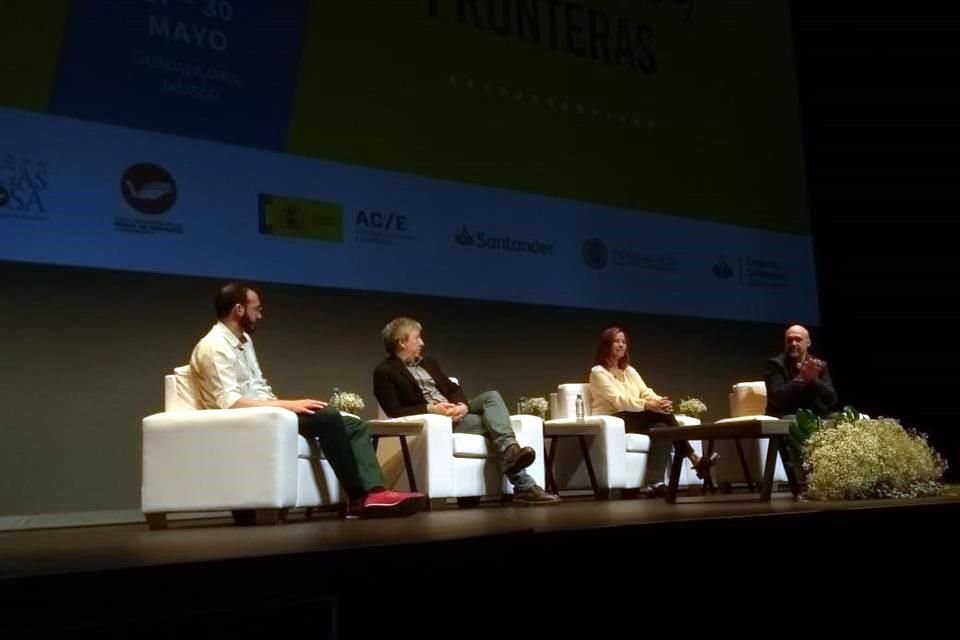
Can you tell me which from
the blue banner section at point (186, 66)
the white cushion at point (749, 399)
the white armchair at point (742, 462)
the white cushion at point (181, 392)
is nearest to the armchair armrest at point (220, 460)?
the white cushion at point (181, 392)

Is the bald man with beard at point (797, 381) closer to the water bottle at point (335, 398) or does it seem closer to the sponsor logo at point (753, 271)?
the sponsor logo at point (753, 271)

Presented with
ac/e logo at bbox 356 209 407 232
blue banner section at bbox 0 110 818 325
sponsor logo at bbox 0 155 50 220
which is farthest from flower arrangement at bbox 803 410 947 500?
sponsor logo at bbox 0 155 50 220

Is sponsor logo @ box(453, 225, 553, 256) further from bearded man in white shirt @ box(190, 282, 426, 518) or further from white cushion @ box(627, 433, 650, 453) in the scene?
bearded man in white shirt @ box(190, 282, 426, 518)

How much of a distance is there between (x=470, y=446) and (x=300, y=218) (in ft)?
4.36

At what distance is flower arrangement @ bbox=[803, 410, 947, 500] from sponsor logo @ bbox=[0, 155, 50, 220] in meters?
3.24

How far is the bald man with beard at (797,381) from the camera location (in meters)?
5.91

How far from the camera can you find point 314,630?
7.09ft

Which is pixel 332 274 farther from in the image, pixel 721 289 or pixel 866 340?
pixel 866 340

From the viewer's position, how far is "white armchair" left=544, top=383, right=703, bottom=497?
6.17 m

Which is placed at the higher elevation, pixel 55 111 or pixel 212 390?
pixel 55 111

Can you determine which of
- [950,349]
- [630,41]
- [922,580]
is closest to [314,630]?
[922,580]

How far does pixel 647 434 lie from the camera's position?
652cm

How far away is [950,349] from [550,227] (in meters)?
2.70

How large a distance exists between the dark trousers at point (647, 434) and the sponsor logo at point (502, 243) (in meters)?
1.01
